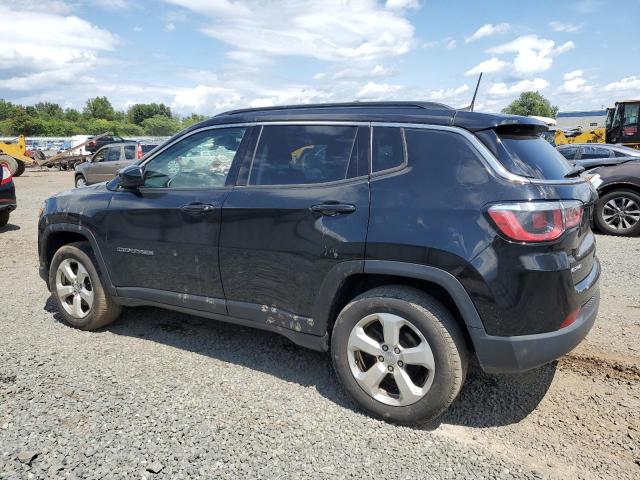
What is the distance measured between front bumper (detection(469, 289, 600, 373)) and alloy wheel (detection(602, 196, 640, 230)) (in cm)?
679

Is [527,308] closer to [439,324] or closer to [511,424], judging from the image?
[439,324]

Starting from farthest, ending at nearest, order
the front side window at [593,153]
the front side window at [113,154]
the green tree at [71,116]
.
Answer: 1. the green tree at [71,116]
2. the front side window at [113,154]
3. the front side window at [593,153]

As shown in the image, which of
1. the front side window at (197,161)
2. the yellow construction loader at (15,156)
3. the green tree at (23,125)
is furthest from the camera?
the green tree at (23,125)

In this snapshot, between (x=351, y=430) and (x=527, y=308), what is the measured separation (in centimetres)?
121

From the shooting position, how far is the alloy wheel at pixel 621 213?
26.9 feet

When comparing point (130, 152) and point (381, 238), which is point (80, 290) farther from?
point (130, 152)

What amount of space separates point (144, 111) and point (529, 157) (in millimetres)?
129830

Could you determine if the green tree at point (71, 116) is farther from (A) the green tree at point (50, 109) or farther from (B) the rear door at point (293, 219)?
(B) the rear door at point (293, 219)

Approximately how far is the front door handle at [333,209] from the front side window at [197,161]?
0.87 metres

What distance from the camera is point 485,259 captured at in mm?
2529

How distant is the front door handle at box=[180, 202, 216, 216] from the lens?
11.2ft

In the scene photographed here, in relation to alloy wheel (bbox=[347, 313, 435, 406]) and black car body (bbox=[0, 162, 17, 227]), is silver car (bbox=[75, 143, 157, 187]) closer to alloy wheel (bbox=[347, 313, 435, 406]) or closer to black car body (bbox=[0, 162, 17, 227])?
black car body (bbox=[0, 162, 17, 227])

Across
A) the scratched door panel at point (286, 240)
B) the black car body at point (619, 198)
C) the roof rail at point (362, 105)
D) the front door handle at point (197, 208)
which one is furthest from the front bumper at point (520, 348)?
the black car body at point (619, 198)

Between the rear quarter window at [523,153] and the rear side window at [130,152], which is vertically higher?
the rear quarter window at [523,153]
